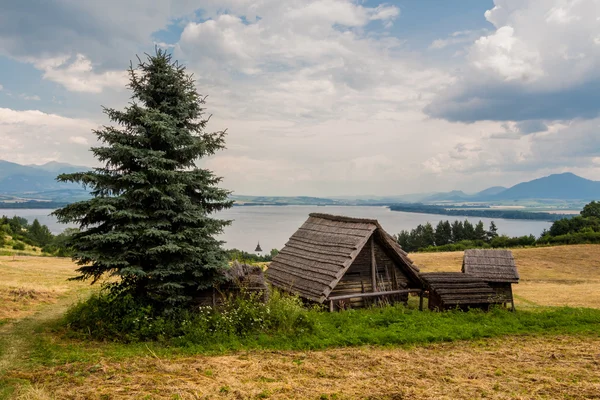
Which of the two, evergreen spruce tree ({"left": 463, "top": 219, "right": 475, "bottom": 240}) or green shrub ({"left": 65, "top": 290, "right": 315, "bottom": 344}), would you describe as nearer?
green shrub ({"left": 65, "top": 290, "right": 315, "bottom": 344})

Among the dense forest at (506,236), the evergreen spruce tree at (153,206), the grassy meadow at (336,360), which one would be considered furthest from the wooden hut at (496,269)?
the dense forest at (506,236)

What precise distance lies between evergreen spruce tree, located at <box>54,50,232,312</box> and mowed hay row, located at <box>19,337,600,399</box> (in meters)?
3.71

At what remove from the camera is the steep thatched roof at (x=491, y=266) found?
71.1 ft

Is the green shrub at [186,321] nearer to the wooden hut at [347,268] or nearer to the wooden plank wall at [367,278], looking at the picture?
the wooden hut at [347,268]

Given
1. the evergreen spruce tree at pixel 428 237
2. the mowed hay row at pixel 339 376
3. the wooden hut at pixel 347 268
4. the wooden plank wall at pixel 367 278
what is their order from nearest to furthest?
the mowed hay row at pixel 339 376
the wooden hut at pixel 347 268
the wooden plank wall at pixel 367 278
the evergreen spruce tree at pixel 428 237

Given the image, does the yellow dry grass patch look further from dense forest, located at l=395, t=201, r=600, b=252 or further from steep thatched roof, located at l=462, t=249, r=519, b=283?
dense forest, located at l=395, t=201, r=600, b=252

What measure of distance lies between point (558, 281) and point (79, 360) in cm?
3939

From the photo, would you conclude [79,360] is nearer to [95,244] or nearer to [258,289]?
[95,244]

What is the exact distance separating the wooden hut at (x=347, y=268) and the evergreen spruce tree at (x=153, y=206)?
5.85 meters

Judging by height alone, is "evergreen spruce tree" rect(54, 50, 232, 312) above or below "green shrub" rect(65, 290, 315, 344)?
above

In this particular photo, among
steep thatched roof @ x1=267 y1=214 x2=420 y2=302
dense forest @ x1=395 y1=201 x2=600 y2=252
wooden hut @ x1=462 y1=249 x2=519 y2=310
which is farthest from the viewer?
dense forest @ x1=395 y1=201 x2=600 y2=252

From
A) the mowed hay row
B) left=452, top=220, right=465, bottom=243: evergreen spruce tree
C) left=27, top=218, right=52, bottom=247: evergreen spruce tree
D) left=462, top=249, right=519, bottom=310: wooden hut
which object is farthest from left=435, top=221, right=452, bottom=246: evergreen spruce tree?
the mowed hay row

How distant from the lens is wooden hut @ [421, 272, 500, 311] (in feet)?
62.6

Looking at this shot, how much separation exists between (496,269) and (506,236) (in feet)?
165
